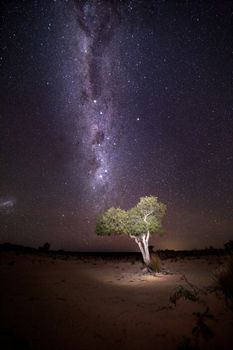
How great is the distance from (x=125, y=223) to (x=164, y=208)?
355cm

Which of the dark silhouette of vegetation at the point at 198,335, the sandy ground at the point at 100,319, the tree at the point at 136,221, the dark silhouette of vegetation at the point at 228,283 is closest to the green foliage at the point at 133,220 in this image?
the tree at the point at 136,221

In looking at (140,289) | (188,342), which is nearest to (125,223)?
(140,289)

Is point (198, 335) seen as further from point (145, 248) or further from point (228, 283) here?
point (145, 248)

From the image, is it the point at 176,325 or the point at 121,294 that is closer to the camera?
the point at 176,325

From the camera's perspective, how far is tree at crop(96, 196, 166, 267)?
2238 centimetres

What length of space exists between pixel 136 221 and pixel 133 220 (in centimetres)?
27

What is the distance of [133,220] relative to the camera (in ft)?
74.0

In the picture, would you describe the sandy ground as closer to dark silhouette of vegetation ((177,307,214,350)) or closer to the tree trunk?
dark silhouette of vegetation ((177,307,214,350))

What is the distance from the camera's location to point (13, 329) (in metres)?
7.46

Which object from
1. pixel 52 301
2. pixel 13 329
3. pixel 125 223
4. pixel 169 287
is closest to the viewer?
pixel 13 329

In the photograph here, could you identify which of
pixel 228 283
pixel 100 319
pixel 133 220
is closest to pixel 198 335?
pixel 228 283

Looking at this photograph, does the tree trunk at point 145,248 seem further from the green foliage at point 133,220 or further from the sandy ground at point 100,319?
the sandy ground at point 100,319

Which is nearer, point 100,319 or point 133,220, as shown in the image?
point 100,319

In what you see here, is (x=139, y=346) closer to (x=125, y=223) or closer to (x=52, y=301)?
(x=52, y=301)
